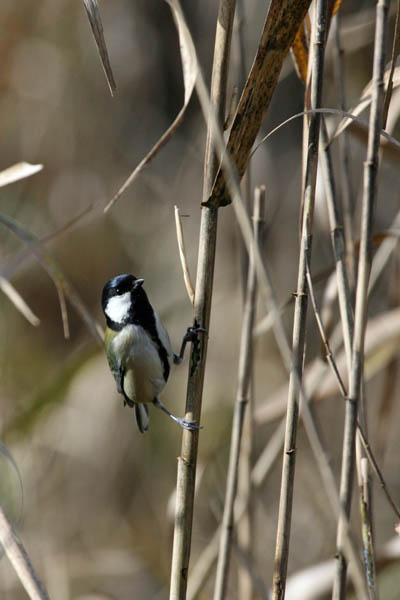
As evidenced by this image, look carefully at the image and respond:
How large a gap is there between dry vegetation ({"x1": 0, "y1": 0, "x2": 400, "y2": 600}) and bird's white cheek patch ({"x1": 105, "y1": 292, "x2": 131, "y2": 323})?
0.59ft

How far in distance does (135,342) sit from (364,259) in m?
1.12

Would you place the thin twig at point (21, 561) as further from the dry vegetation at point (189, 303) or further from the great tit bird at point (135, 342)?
the great tit bird at point (135, 342)

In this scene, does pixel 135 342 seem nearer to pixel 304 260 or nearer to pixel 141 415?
pixel 141 415

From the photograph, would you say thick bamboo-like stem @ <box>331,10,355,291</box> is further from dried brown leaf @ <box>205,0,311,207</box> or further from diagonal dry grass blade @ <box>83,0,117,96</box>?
diagonal dry grass blade @ <box>83,0,117,96</box>

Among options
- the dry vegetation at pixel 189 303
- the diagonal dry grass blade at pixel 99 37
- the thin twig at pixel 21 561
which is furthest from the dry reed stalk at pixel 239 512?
the diagonal dry grass blade at pixel 99 37

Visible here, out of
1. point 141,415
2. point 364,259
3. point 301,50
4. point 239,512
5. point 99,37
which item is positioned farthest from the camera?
point 141,415

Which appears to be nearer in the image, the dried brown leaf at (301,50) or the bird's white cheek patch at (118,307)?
the dried brown leaf at (301,50)

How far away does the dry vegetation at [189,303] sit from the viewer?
1.27 meters

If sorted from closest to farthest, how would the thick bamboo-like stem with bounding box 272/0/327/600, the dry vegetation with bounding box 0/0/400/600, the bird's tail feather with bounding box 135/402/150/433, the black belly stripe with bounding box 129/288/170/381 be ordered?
the thick bamboo-like stem with bounding box 272/0/327/600, the dry vegetation with bounding box 0/0/400/600, the black belly stripe with bounding box 129/288/170/381, the bird's tail feather with bounding box 135/402/150/433

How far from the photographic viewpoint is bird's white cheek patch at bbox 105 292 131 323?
6.98 feet

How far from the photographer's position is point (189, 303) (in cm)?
279

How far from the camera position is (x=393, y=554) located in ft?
5.65

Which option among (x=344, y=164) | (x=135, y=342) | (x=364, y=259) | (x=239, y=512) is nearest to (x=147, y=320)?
(x=135, y=342)

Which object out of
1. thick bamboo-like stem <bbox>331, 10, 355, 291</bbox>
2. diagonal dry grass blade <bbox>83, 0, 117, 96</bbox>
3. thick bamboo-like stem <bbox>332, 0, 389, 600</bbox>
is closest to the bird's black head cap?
thick bamboo-like stem <bbox>331, 10, 355, 291</bbox>
